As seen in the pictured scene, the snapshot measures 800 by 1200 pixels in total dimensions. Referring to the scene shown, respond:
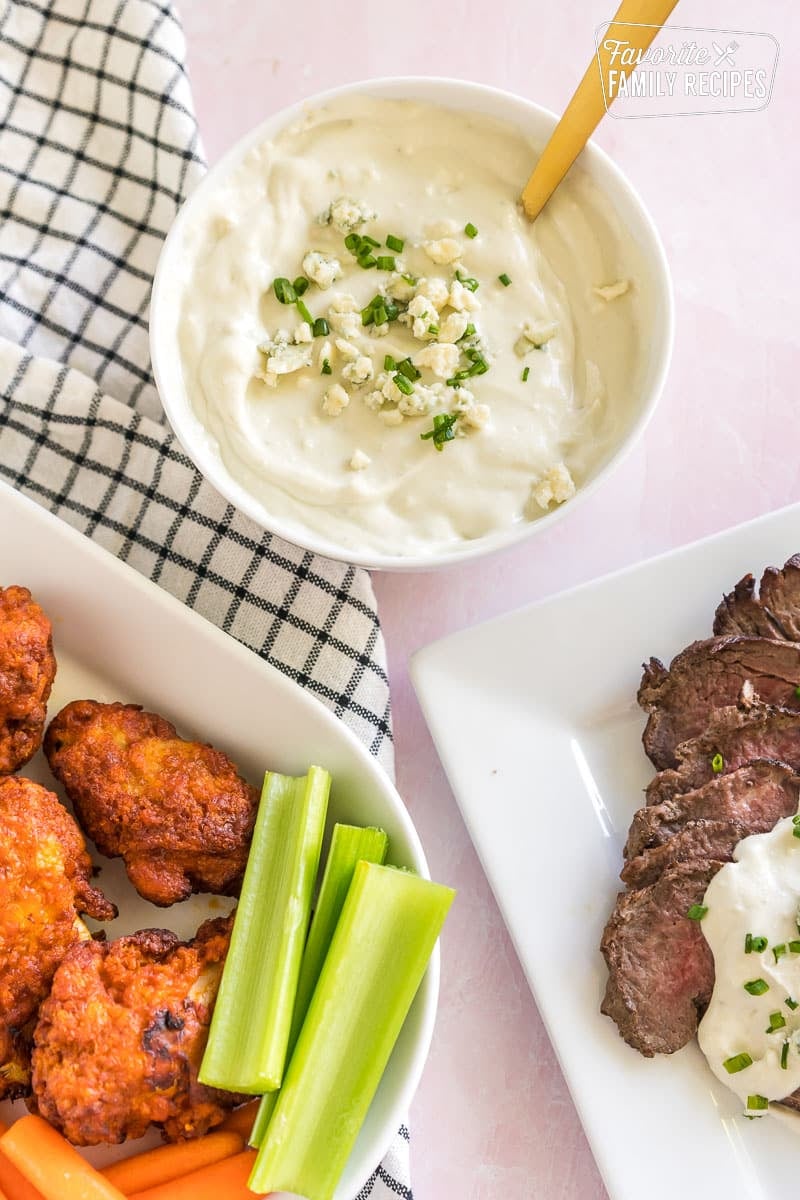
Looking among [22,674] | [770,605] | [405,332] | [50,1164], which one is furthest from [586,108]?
[50,1164]

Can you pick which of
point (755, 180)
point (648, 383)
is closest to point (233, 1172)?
point (648, 383)

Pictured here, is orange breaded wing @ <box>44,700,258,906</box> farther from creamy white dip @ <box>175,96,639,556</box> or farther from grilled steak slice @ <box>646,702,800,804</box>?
grilled steak slice @ <box>646,702,800,804</box>

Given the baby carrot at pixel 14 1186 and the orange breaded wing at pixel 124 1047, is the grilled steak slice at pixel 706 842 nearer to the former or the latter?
the orange breaded wing at pixel 124 1047

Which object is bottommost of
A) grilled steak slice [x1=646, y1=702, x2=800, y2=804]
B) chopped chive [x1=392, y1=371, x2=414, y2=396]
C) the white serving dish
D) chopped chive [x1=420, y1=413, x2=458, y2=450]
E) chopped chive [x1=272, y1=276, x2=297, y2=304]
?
the white serving dish

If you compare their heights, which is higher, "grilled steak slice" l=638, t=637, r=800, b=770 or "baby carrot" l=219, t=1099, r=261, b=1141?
"grilled steak slice" l=638, t=637, r=800, b=770
